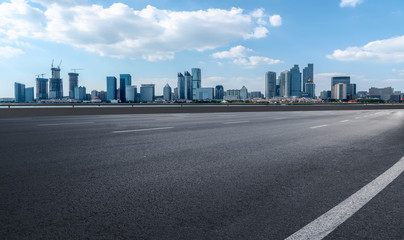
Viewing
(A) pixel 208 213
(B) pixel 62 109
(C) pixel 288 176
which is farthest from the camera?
(B) pixel 62 109

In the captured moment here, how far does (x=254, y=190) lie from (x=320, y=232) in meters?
1.30

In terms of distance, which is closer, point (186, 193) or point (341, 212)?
point (341, 212)

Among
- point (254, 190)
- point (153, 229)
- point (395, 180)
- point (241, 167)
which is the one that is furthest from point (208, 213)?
point (395, 180)

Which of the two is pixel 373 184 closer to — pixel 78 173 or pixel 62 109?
pixel 78 173

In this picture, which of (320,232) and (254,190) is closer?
(320,232)

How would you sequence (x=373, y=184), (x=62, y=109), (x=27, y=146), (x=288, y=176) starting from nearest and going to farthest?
1. (x=373, y=184)
2. (x=288, y=176)
3. (x=27, y=146)
4. (x=62, y=109)

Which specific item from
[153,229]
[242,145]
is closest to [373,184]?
[153,229]

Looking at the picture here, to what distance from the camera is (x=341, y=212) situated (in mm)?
3279

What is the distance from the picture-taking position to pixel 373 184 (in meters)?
4.41

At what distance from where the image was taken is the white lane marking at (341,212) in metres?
2.77

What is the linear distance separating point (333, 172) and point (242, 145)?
3183 mm

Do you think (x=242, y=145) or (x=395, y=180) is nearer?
(x=395, y=180)

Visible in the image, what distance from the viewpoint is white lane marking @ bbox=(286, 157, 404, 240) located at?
277 centimetres

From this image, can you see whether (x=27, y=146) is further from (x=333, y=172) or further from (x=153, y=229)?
(x=333, y=172)
